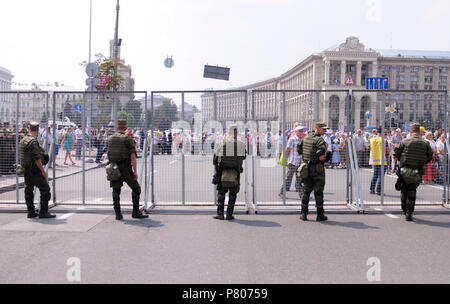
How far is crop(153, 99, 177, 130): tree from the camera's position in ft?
32.8

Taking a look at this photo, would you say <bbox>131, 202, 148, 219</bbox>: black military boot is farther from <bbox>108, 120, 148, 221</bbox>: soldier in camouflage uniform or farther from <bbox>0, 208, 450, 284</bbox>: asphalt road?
<bbox>0, 208, 450, 284</bbox>: asphalt road

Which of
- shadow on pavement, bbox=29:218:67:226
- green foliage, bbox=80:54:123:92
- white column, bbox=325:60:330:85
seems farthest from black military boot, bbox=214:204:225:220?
white column, bbox=325:60:330:85

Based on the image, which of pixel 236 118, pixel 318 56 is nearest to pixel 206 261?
pixel 236 118

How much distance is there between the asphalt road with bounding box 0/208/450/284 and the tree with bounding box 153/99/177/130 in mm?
2095

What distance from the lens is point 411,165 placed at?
876cm

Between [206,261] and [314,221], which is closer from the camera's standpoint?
[206,261]

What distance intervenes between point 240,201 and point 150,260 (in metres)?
5.47

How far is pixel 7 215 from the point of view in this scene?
9016 mm

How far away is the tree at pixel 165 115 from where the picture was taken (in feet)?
32.8

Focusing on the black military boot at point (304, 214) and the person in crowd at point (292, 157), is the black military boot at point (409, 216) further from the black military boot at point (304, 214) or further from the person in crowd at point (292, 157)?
the person in crowd at point (292, 157)

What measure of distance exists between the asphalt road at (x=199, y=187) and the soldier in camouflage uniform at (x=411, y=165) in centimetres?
187

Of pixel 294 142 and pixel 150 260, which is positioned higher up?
pixel 294 142

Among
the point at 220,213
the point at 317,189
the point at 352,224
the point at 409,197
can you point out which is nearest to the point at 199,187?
the point at 220,213

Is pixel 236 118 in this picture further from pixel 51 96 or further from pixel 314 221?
pixel 51 96
